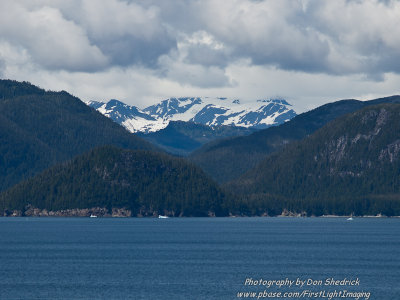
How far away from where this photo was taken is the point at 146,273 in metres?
158

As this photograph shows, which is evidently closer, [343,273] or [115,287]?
[115,287]

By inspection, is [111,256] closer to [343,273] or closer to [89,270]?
[89,270]

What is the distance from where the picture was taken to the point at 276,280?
481 feet

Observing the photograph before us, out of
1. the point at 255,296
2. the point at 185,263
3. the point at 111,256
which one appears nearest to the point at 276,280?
the point at 255,296

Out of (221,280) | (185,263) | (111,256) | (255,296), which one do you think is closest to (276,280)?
(221,280)

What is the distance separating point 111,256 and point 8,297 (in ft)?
223

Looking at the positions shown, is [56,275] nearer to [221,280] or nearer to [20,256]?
[221,280]

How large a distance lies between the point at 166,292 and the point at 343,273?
3807 centimetres

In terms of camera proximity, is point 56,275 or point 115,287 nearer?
point 115,287

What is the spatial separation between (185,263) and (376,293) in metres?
53.3

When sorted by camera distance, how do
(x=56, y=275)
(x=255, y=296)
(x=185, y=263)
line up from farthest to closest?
(x=185, y=263) → (x=56, y=275) → (x=255, y=296)

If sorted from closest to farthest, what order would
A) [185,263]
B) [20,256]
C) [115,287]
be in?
[115,287], [185,263], [20,256]

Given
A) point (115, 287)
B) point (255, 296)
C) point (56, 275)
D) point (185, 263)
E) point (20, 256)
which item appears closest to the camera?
point (255, 296)

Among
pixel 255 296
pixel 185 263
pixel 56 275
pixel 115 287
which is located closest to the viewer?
pixel 255 296
